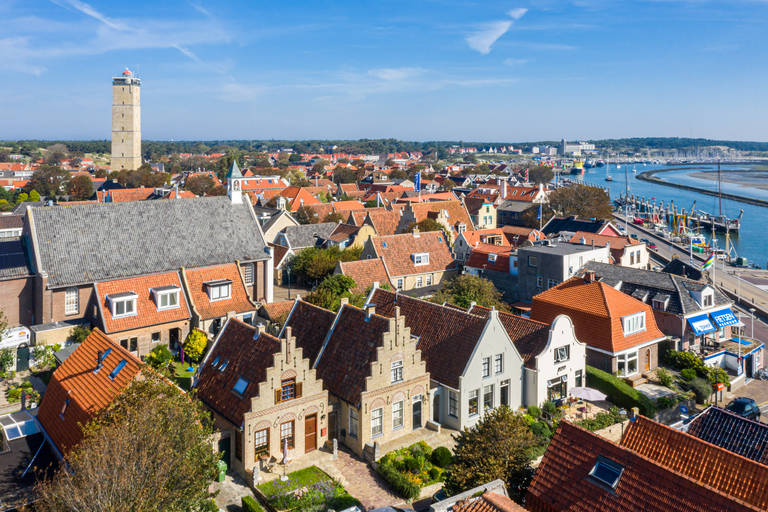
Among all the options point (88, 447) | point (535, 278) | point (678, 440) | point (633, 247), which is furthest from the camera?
point (633, 247)

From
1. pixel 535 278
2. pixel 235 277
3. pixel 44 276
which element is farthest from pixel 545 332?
pixel 44 276

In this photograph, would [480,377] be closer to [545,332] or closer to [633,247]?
[545,332]

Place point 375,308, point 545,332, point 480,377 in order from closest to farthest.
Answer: point 480,377 < point 545,332 < point 375,308

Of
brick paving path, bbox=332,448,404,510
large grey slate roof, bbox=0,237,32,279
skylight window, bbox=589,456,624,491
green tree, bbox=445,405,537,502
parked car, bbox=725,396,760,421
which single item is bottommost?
brick paving path, bbox=332,448,404,510

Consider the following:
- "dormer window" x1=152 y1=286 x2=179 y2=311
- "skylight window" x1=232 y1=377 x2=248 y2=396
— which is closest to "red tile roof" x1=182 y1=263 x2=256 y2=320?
"dormer window" x1=152 y1=286 x2=179 y2=311

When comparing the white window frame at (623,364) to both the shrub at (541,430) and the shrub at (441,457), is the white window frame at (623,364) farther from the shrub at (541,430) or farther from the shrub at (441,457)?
the shrub at (441,457)

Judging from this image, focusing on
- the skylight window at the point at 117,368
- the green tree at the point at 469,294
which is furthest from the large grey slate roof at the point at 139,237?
the skylight window at the point at 117,368

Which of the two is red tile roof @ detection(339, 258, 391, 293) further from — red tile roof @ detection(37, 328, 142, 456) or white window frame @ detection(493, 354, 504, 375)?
red tile roof @ detection(37, 328, 142, 456)
